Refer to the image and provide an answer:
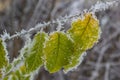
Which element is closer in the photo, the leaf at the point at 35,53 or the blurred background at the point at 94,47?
the leaf at the point at 35,53

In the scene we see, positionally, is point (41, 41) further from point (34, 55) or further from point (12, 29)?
point (12, 29)

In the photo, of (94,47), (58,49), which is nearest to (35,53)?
(58,49)

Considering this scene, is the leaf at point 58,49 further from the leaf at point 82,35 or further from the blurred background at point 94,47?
the blurred background at point 94,47

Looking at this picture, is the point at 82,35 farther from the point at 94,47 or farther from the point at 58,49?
the point at 94,47

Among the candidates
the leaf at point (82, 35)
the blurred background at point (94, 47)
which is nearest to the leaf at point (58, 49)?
the leaf at point (82, 35)

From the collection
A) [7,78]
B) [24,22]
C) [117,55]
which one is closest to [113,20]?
[117,55]

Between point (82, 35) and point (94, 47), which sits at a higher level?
point (94, 47)
